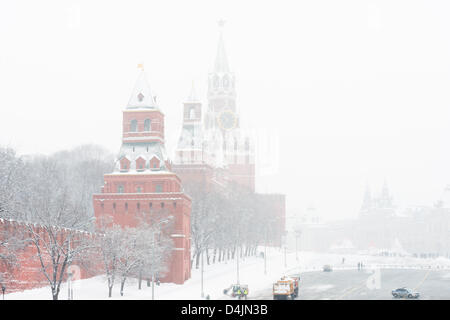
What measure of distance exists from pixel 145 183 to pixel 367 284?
94.7 feet

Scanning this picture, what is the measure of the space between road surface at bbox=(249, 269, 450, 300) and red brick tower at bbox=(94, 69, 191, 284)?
14.3m

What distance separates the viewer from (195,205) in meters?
107

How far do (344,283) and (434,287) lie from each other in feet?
33.7

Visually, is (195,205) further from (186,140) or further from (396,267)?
(396,267)

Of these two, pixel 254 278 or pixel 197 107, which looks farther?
pixel 197 107

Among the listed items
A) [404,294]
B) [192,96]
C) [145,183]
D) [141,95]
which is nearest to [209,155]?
[192,96]

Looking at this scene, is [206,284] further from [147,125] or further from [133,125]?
[133,125]

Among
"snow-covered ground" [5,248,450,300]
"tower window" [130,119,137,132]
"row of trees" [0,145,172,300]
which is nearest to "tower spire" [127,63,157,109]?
"tower window" [130,119,137,132]

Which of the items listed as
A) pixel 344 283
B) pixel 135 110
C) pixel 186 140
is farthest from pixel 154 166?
pixel 186 140

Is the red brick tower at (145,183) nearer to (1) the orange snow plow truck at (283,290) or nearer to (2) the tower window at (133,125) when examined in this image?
(2) the tower window at (133,125)

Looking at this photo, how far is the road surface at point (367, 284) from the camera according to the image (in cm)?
7123

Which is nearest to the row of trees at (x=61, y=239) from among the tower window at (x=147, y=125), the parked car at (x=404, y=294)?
the tower window at (x=147, y=125)

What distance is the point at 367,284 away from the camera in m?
Answer: 86.2

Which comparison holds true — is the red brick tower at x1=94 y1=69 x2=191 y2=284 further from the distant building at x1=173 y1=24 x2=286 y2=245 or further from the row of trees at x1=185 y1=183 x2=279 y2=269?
the distant building at x1=173 y1=24 x2=286 y2=245
